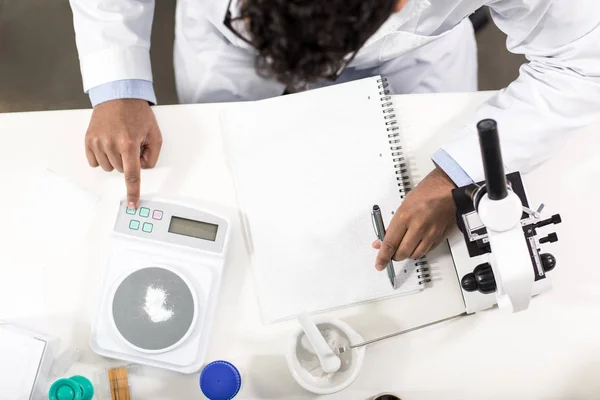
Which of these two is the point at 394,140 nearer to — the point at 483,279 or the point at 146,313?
the point at 483,279

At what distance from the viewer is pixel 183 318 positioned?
2.54ft

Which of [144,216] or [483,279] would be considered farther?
[144,216]

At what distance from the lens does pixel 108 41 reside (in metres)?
0.85

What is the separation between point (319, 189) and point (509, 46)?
351 mm

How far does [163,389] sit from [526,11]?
0.67 m

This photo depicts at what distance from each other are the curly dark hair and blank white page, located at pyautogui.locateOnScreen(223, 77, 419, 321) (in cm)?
30

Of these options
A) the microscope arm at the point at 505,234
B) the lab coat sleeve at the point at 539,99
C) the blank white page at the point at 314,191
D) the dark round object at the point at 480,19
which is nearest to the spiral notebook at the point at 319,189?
the blank white page at the point at 314,191

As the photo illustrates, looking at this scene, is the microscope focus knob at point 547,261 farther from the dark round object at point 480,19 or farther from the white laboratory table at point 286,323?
the dark round object at point 480,19

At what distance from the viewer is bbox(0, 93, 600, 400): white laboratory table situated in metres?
0.79

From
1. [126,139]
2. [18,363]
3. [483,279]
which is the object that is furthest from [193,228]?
[483,279]

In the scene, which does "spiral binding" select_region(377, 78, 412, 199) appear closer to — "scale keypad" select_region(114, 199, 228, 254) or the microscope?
the microscope

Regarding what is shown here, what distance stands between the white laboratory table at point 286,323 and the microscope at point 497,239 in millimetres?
54

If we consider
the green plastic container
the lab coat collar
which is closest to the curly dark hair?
the lab coat collar

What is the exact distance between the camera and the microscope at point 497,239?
0.53 metres
